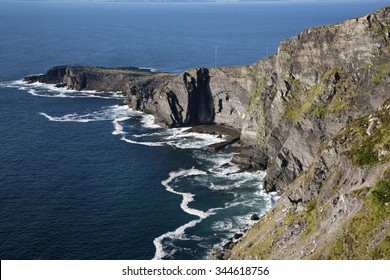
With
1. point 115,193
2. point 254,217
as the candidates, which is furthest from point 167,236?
point 115,193

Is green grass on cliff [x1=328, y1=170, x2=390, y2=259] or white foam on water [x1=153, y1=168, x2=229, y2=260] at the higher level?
green grass on cliff [x1=328, y1=170, x2=390, y2=259]

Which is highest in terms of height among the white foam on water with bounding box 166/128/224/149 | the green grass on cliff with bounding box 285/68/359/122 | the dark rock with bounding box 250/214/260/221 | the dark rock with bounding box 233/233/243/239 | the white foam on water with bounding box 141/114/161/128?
the green grass on cliff with bounding box 285/68/359/122

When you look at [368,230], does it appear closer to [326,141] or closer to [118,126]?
[326,141]

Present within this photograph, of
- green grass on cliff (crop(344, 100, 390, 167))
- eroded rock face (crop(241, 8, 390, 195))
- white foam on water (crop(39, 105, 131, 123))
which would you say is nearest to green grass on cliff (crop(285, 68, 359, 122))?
eroded rock face (crop(241, 8, 390, 195))

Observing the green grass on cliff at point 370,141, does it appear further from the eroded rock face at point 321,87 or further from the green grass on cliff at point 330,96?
the green grass on cliff at point 330,96

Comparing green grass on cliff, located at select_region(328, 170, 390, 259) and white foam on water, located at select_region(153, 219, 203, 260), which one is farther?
white foam on water, located at select_region(153, 219, 203, 260)

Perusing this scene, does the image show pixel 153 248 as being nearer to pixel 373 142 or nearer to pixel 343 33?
pixel 373 142

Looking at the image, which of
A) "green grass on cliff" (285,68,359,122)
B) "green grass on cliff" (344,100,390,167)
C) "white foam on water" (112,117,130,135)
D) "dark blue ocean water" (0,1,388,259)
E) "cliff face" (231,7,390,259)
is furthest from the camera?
"white foam on water" (112,117,130,135)

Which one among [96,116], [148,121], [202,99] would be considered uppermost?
[202,99]

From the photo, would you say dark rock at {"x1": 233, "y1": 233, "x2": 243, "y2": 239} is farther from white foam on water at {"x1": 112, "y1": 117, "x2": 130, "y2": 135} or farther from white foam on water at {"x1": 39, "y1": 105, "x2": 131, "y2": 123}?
white foam on water at {"x1": 39, "y1": 105, "x2": 131, "y2": 123}
